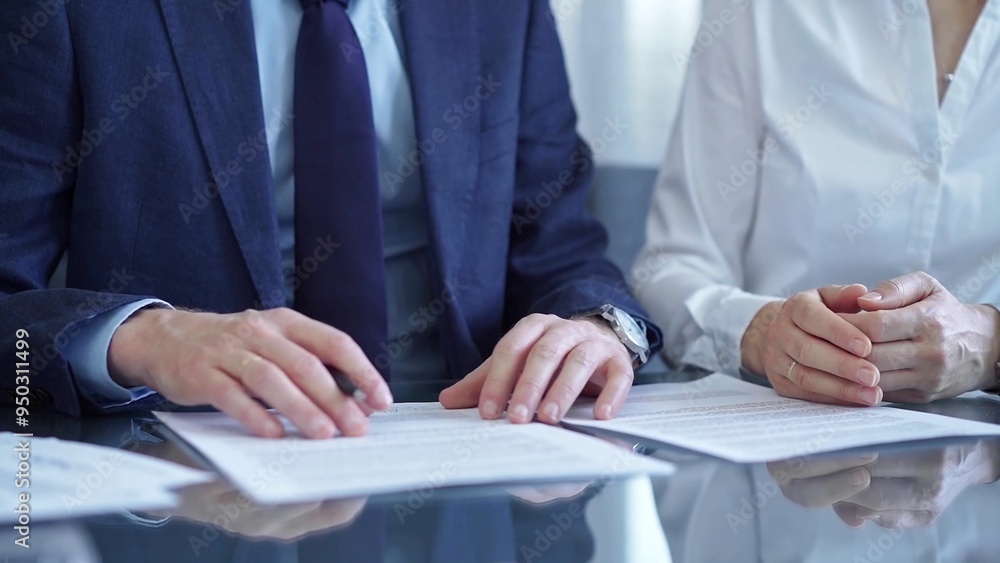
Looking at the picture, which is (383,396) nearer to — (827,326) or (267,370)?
(267,370)

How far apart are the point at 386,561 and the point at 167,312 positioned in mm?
456

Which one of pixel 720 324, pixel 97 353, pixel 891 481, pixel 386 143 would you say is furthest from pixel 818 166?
pixel 97 353

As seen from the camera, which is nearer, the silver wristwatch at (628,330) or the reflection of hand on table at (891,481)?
the reflection of hand on table at (891,481)

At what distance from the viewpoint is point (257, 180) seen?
3.67ft

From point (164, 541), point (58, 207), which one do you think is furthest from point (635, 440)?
point (58, 207)

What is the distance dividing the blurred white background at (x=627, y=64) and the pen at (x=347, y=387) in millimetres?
1030

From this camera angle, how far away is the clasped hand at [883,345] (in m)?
0.94

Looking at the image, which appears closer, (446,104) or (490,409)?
(490,409)

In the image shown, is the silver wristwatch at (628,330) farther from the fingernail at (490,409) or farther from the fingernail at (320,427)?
the fingernail at (320,427)

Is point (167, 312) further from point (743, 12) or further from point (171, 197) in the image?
point (743, 12)

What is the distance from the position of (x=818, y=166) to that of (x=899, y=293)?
1.23ft

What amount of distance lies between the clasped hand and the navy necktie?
50 cm

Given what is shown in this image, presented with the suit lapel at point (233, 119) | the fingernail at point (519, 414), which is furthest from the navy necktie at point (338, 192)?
the fingernail at point (519, 414)

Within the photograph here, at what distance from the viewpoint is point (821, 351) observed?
95 cm
